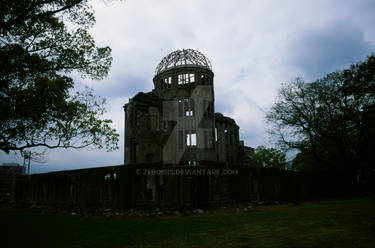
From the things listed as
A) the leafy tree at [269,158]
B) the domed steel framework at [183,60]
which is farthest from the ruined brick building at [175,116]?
the leafy tree at [269,158]

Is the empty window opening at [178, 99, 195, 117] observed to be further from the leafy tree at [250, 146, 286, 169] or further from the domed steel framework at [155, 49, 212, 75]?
the leafy tree at [250, 146, 286, 169]

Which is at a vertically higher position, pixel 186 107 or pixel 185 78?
pixel 185 78

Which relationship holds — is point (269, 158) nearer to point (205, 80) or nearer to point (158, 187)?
point (205, 80)

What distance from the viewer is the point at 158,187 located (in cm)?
1341

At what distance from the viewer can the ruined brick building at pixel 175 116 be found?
28.4m

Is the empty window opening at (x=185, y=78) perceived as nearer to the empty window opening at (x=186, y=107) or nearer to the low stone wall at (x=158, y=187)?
the empty window opening at (x=186, y=107)

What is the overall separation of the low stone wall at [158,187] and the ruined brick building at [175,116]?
9.10 m

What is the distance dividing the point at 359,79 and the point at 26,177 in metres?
31.1

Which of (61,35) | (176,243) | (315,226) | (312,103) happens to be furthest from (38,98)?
(312,103)

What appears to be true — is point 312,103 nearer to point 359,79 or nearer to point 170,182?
point 359,79

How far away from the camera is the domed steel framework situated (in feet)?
101

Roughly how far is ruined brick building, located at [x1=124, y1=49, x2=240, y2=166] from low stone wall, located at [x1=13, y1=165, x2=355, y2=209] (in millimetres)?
9097

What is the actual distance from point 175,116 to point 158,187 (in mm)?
16647

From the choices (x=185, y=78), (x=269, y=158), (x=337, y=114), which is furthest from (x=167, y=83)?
(x=269, y=158)
